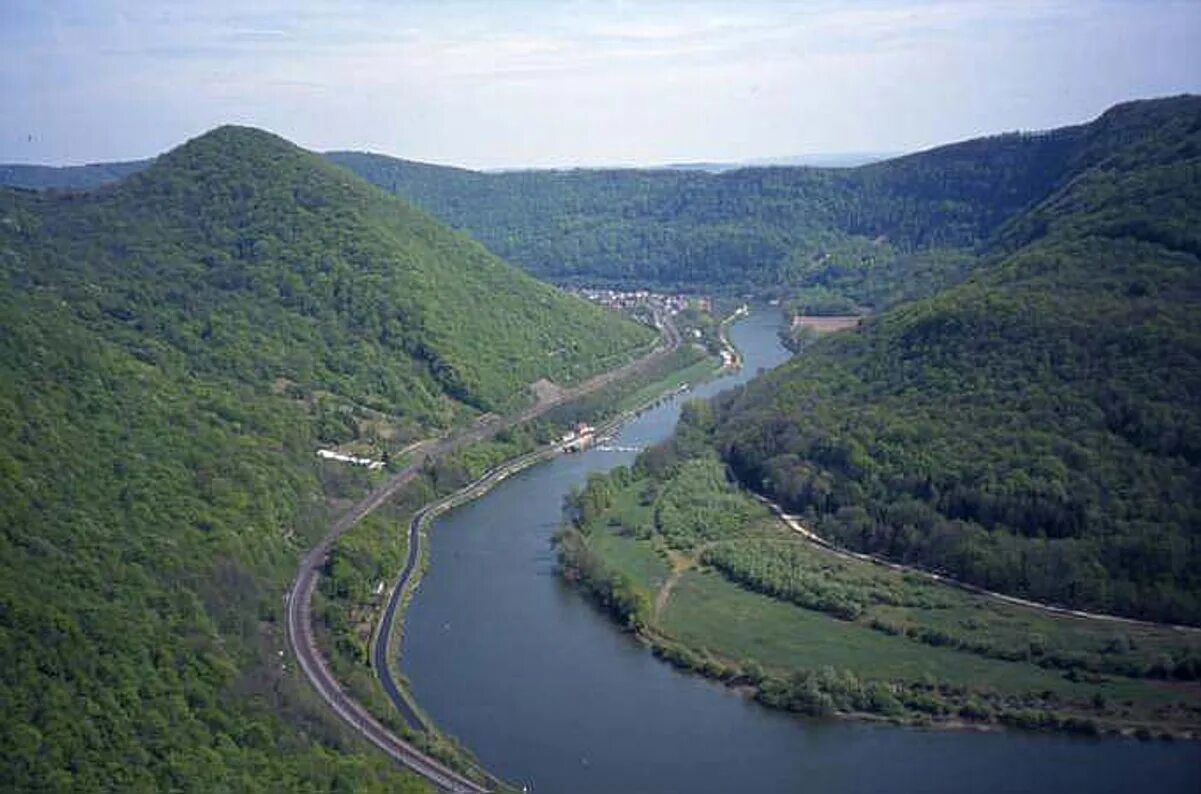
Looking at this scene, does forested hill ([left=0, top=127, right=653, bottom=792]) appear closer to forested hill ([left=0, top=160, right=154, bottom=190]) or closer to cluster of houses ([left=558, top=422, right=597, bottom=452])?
cluster of houses ([left=558, top=422, right=597, bottom=452])

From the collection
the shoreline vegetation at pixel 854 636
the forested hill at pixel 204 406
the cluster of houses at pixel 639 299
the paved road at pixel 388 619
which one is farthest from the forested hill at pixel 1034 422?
the cluster of houses at pixel 639 299

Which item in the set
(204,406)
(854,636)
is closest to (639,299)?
(204,406)

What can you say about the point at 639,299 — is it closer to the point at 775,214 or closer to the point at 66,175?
the point at 775,214

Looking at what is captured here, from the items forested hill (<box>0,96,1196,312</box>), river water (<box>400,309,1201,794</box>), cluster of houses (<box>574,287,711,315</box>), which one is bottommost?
river water (<box>400,309,1201,794</box>)

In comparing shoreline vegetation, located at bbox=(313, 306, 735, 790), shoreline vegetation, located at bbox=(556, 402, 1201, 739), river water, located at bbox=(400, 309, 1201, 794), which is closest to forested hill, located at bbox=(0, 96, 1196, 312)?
shoreline vegetation, located at bbox=(313, 306, 735, 790)

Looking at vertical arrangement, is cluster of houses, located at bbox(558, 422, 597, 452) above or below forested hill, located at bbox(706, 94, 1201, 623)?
below

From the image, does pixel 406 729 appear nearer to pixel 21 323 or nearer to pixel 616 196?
pixel 21 323

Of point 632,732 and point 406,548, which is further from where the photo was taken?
point 406,548
